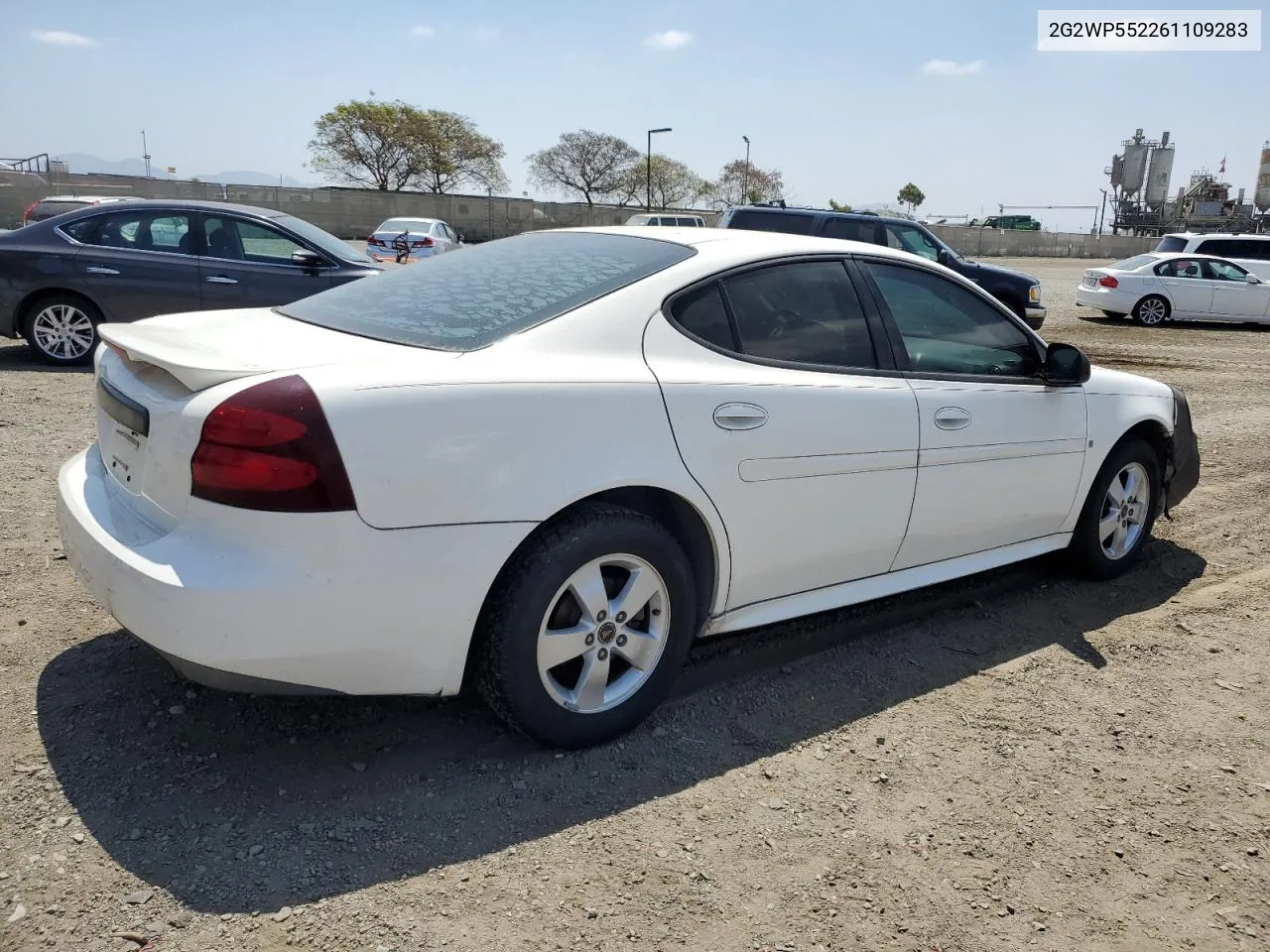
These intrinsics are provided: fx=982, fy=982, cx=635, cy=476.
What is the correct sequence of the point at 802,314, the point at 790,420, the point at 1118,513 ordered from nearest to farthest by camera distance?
the point at 790,420 < the point at 802,314 < the point at 1118,513

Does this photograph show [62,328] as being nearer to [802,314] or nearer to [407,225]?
[802,314]

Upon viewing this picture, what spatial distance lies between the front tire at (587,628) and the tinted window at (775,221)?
10.9 metres

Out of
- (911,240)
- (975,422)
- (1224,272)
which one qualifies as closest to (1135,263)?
(1224,272)

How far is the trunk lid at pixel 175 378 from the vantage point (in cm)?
253

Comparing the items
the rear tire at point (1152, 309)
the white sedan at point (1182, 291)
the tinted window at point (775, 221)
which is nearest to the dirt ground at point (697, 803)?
the tinted window at point (775, 221)

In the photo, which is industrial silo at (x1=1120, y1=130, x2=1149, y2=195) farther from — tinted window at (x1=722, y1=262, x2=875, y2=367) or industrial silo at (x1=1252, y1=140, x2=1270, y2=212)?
tinted window at (x1=722, y1=262, x2=875, y2=367)

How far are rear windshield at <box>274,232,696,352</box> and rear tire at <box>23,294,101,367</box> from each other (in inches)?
252

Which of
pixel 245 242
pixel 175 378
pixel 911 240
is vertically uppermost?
pixel 911 240

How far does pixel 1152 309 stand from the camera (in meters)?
18.0

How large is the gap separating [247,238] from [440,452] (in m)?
7.50

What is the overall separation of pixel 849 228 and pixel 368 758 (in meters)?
12.4

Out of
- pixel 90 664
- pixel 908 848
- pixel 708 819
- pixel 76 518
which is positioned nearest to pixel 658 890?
pixel 708 819

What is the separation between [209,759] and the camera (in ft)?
9.32

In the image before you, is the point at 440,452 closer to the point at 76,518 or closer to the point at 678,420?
the point at 678,420
